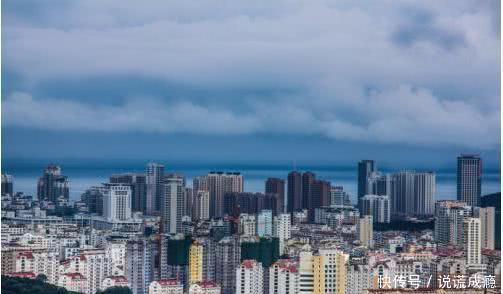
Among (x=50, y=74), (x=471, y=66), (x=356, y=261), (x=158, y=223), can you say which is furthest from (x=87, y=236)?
(x=471, y=66)

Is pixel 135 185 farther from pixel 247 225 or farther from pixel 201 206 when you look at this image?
pixel 247 225

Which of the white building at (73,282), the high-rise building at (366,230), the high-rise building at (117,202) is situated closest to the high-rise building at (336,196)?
the high-rise building at (366,230)

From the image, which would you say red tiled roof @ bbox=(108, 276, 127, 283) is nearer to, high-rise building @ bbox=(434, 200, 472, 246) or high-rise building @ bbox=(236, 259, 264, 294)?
high-rise building @ bbox=(236, 259, 264, 294)

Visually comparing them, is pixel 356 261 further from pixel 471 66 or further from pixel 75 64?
pixel 75 64

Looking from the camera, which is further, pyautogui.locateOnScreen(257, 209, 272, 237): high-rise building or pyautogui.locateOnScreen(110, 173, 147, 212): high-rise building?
pyautogui.locateOnScreen(257, 209, 272, 237): high-rise building

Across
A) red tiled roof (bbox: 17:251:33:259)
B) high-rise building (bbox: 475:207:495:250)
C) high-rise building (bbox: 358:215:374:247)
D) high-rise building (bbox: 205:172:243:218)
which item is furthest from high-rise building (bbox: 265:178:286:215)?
red tiled roof (bbox: 17:251:33:259)


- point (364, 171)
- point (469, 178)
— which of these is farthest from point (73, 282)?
point (469, 178)
